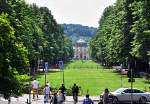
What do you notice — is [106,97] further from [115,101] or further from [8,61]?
[8,61]

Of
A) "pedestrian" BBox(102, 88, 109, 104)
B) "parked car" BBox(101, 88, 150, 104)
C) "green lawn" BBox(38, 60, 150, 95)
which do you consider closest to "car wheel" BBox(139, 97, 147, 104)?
"parked car" BBox(101, 88, 150, 104)

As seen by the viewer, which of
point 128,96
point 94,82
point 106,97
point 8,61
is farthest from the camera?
point 94,82

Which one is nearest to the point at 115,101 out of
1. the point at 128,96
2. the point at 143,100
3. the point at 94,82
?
the point at 128,96

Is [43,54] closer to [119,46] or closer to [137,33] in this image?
[119,46]

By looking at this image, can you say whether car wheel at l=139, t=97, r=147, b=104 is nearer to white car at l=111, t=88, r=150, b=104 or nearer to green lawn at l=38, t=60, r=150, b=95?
white car at l=111, t=88, r=150, b=104

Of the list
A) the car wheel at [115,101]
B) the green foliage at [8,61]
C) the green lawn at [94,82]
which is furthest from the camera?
the green lawn at [94,82]


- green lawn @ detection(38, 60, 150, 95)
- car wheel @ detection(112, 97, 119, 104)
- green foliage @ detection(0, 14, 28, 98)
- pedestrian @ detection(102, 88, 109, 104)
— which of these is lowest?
car wheel @ detection(112, 97, 119, 104)

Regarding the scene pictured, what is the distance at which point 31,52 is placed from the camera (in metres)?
99.7

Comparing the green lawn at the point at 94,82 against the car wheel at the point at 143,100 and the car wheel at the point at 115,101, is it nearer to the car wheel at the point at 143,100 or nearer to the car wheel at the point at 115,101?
the car wheel at the point at 115,101

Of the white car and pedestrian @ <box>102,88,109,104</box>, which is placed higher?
pedestrian @ <box>102,88,109,104</box>

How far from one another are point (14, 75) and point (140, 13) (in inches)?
1607

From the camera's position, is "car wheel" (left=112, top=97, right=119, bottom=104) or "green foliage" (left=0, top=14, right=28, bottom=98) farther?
"car wheel" (left=112, top=97, right=119, bottom=104)

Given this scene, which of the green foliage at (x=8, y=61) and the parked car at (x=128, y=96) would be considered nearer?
the green foliage at (x=8, y=61)

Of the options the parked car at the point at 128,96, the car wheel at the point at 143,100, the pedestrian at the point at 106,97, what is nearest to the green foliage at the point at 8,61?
the pedestrian at the point at 106,97
